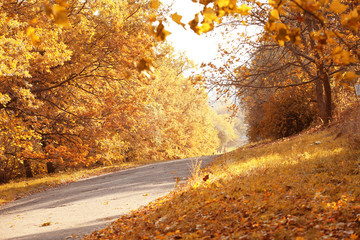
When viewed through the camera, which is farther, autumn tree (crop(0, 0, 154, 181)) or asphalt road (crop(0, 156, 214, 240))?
autumn tree (crop(0, 0, 154, 181))

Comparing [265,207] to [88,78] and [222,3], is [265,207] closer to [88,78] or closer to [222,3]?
[222,3]

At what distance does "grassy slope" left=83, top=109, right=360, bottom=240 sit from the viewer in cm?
366

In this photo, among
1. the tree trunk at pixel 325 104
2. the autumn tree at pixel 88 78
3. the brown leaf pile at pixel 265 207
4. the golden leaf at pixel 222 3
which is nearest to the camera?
the golden leaf at pixel 222 3

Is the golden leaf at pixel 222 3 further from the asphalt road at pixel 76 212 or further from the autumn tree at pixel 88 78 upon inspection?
the autumn tree at pixel 88 78

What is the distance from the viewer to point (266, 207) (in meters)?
4.49

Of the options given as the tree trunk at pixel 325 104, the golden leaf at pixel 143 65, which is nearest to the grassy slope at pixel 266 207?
the golden leaf at pixel 143 65

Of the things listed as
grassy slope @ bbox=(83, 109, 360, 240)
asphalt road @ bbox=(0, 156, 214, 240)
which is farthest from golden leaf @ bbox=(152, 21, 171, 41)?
asphalt road @ bbox=(0, 156, 214, 240)

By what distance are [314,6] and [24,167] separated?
71.4ft

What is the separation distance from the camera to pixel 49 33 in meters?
9.36

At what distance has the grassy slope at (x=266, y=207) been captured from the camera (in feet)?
12.0

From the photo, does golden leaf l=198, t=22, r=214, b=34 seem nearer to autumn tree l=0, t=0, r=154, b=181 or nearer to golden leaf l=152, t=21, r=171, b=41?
golden leaf l=152, t=21, r=171, b=41

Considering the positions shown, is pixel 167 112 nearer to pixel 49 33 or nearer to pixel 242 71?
pixel 242 71

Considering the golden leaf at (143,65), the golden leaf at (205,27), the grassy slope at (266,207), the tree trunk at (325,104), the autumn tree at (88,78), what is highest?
the autumn tree at (88,78)

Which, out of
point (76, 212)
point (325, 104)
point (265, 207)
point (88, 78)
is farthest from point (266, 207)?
point (325, 104)
